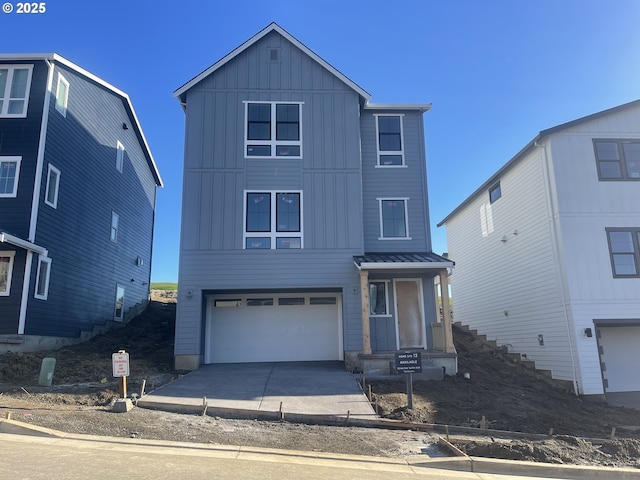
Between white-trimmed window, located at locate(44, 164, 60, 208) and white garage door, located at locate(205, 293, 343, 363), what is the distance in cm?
581

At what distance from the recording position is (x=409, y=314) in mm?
15906

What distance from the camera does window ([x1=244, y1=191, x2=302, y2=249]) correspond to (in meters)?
15.1

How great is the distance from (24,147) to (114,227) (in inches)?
248

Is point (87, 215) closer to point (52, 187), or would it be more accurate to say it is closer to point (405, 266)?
point (52, 187)

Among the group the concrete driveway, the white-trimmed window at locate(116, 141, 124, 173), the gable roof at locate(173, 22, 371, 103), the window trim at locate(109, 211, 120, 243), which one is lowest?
the concrete driveway

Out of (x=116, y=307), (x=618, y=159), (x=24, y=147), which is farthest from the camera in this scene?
(x=116, y=307)

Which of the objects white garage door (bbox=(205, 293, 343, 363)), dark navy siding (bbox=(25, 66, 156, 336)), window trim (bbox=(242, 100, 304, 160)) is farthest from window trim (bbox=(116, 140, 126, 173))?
white garage door (bbox=(205, 293, 343, 363))

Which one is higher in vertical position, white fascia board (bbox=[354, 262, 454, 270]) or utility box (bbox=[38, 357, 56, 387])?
white fascia board (bbox=[354, 262, 454, 270])

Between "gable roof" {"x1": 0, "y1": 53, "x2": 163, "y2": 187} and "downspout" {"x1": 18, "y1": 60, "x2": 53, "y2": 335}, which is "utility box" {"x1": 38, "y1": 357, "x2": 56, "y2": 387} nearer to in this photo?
"downspout" {"x1": 18, "y1": 60, "x2": 53, "y2": 335}

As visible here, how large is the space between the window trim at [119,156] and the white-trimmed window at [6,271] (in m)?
7.50

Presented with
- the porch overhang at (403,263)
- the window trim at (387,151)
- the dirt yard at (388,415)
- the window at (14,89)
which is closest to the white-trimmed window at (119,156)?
the window at (14,89)

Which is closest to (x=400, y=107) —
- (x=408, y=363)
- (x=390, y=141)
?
(x=390, y=141)

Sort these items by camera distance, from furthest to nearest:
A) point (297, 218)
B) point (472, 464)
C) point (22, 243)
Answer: point (297, 218)
point (22, 243)
point (472, 464)

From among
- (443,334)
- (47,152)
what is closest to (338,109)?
(443,334)
